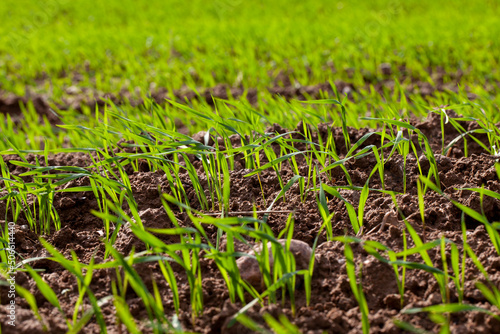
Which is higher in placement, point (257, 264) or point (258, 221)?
point (258, 221)

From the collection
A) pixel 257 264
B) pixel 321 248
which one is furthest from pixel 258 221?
pixel 321 248

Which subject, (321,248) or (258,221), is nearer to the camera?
(258,221)

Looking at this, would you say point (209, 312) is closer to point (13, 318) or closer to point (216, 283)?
point (216, 283)

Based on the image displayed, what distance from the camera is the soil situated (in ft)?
3.92

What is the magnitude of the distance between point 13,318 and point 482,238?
128 centimetres

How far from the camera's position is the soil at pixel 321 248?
1.20 metres

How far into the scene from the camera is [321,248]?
144 centimetres

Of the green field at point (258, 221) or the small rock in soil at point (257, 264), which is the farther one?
the small rock in soil at point (257, 264)

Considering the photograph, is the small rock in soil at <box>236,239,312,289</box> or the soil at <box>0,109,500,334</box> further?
the small rock in soil at <box>236,239,312,289</box>

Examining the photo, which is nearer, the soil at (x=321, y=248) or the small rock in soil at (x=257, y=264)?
the soil at (x=321, y=248)

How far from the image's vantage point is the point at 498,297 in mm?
1112

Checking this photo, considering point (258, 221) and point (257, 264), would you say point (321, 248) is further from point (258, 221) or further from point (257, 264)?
point (258, 221)

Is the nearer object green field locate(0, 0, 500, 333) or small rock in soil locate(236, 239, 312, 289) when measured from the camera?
green field locate(0, 0, 500, 333)

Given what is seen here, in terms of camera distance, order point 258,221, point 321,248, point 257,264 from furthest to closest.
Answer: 1. point 321,248
2. point 257,264
3. point 258,221
